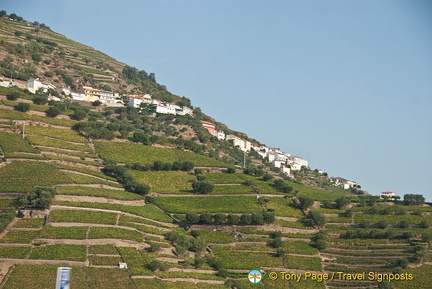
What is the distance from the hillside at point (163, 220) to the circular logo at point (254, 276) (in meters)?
1.94

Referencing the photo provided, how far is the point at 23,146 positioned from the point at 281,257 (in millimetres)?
45039

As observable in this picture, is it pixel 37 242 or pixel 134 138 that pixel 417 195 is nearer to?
pixel 134 138

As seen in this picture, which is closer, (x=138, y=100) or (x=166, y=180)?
(x=166, y=180)

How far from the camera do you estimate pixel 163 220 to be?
82.4 metres

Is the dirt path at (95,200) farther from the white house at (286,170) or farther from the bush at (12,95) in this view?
the white house at (286,170)

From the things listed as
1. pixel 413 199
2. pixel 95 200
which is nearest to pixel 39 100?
pixel 95 200

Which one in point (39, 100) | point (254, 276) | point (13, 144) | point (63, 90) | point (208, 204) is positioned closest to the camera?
point (254, 276)

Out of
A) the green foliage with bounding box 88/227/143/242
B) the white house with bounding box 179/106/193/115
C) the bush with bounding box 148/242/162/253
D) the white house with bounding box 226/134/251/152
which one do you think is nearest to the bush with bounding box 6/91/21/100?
the green foliage with bounding box 88/227/143/242

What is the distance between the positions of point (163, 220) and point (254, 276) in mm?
21219

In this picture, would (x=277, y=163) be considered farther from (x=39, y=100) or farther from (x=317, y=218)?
(x=317, y=218)

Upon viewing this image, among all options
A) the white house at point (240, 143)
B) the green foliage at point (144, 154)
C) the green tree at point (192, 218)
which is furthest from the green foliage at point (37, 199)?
the white house at point (240, 143)

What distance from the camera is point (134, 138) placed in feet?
372

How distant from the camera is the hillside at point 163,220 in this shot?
64.7 meters

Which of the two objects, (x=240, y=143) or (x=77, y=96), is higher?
(x=77, y=96)
